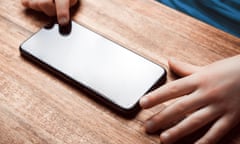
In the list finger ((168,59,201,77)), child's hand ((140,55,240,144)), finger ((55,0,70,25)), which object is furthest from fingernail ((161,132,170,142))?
finger ((55,0,70,25))

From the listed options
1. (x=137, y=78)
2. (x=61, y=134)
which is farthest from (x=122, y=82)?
(x=61, y=134)

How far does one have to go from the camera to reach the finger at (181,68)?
2.23 feet

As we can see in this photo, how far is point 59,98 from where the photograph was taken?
0.67 metres

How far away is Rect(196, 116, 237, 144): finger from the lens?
606 mm

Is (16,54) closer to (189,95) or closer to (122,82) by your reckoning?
(122,82)

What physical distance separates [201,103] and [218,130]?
5 cm

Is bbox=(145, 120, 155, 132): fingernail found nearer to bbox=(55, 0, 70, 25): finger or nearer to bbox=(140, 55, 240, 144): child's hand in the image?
bbox=(140, 55, 240, 144): child's hand

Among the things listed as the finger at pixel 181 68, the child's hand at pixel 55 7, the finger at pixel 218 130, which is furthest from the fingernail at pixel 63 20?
the finger at pixel 218 130

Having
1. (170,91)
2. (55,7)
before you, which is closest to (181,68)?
(170,91)

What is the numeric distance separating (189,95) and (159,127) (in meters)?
0.07

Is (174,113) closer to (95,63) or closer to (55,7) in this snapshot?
(95,63)

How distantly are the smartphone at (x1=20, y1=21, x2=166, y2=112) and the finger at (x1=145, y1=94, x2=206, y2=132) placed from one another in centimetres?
4

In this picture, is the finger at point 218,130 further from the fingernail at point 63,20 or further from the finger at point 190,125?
the fingernail at point 63,20

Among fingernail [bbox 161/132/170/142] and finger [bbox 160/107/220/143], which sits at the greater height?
finger [bbox 160/107/220/143]
